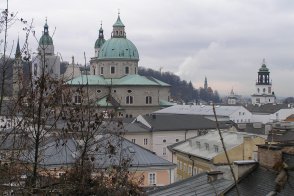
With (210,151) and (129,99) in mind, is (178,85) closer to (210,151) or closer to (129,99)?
(129,99)

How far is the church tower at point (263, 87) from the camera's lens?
384ft

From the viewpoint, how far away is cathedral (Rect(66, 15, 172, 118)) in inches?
2771

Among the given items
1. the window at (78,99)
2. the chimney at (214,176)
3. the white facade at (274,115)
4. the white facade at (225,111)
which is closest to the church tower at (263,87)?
the white facade at (274,115)

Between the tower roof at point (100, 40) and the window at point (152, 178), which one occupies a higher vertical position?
the tower roof at point (100, 40)

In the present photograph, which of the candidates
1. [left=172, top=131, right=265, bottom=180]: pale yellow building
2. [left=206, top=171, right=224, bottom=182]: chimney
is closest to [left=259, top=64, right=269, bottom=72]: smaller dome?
[left=172, top=131, right=265, bottom=180]: pale yellow building

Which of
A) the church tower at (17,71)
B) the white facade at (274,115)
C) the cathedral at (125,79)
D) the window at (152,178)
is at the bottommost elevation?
the window at (152,178)

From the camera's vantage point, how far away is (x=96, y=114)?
292 inches

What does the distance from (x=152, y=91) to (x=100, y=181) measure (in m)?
64.7

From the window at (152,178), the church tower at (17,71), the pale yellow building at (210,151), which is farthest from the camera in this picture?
the pale yellow building at (210,151)

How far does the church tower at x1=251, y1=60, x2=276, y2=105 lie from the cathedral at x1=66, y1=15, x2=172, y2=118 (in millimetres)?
43763

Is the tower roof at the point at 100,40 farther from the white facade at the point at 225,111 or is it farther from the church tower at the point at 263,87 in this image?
the church tower at the point at 263,87

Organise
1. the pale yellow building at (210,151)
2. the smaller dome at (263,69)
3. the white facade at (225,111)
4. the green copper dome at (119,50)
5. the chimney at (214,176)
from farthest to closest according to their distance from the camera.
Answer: the smaller dome at (263,69), the white facade at (225,111), the green copper dome at (119,50), the pale yellow building at (210,151), the chimney at (214,176)

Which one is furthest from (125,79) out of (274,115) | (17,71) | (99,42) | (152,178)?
(17,71)

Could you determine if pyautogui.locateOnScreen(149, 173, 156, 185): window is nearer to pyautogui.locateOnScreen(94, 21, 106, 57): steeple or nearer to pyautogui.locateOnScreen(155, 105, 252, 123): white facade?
pyautogui.locateOnScreen(155, 105, 252, 123): white facade
